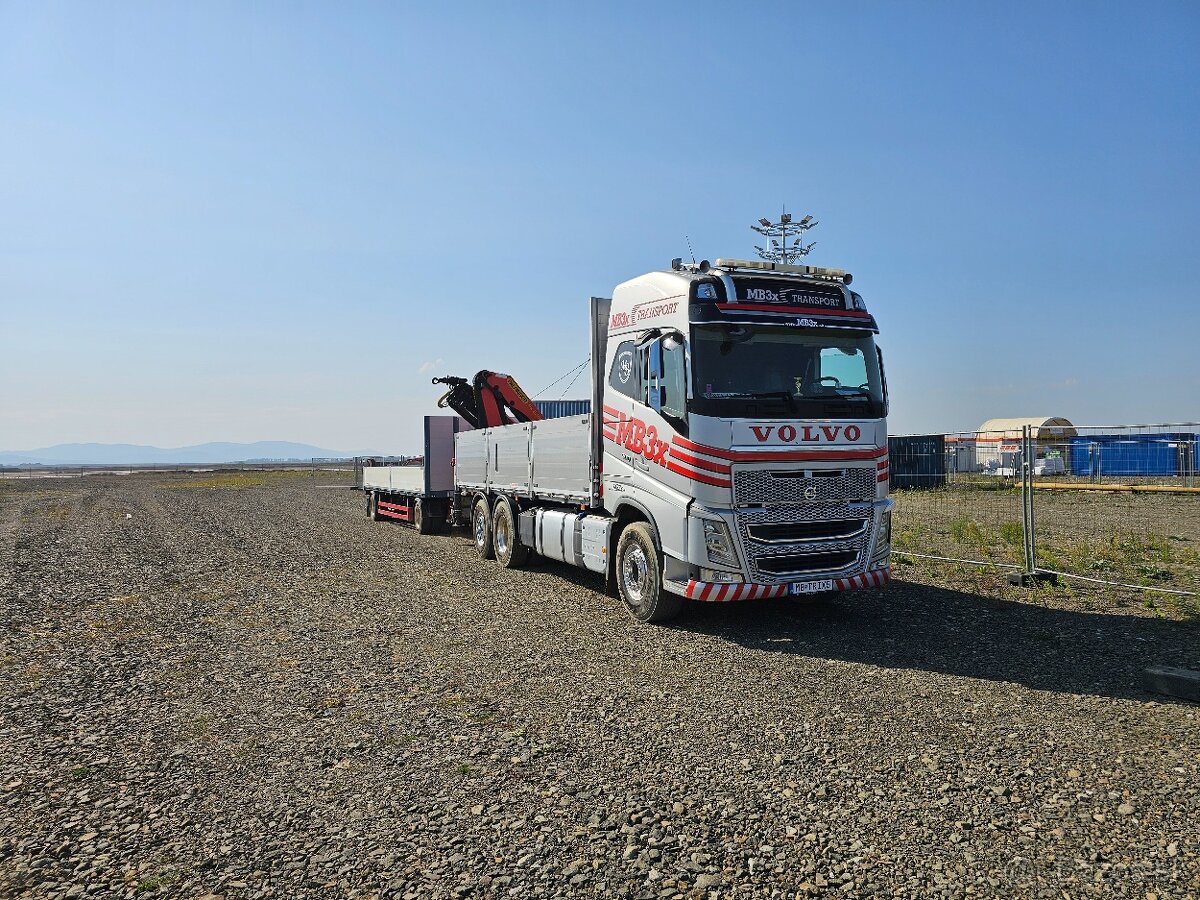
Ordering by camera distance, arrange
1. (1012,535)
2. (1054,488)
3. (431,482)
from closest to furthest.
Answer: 1. (1012,535)
2. (1054,488)
3. (431,482)

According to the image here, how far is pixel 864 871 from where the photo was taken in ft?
11.7

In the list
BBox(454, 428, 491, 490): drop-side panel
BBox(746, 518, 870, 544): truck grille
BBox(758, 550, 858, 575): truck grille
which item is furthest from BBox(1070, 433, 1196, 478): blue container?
BBox(454, 428, 491, 490): drop-side panel

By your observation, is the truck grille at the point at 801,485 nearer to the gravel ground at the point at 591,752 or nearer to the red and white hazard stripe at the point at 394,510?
the gravel ground at the point at 591,752

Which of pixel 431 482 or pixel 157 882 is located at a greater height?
pixel 431 482

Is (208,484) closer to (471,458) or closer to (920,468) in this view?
(471,458)

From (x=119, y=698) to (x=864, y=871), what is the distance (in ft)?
18.4

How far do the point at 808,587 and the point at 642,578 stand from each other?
182 cm

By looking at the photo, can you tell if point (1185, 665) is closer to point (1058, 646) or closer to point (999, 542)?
point (1058, 646)

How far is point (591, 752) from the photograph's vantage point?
16.3 feet

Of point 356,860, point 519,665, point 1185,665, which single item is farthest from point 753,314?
point 356,860

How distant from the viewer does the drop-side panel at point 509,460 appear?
12.2 metres

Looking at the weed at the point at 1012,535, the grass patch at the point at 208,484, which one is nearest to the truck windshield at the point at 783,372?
the weed at the point at 1012,535

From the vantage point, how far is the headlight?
305 inches

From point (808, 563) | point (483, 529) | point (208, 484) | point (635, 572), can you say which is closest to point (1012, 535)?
point (808, 563)
